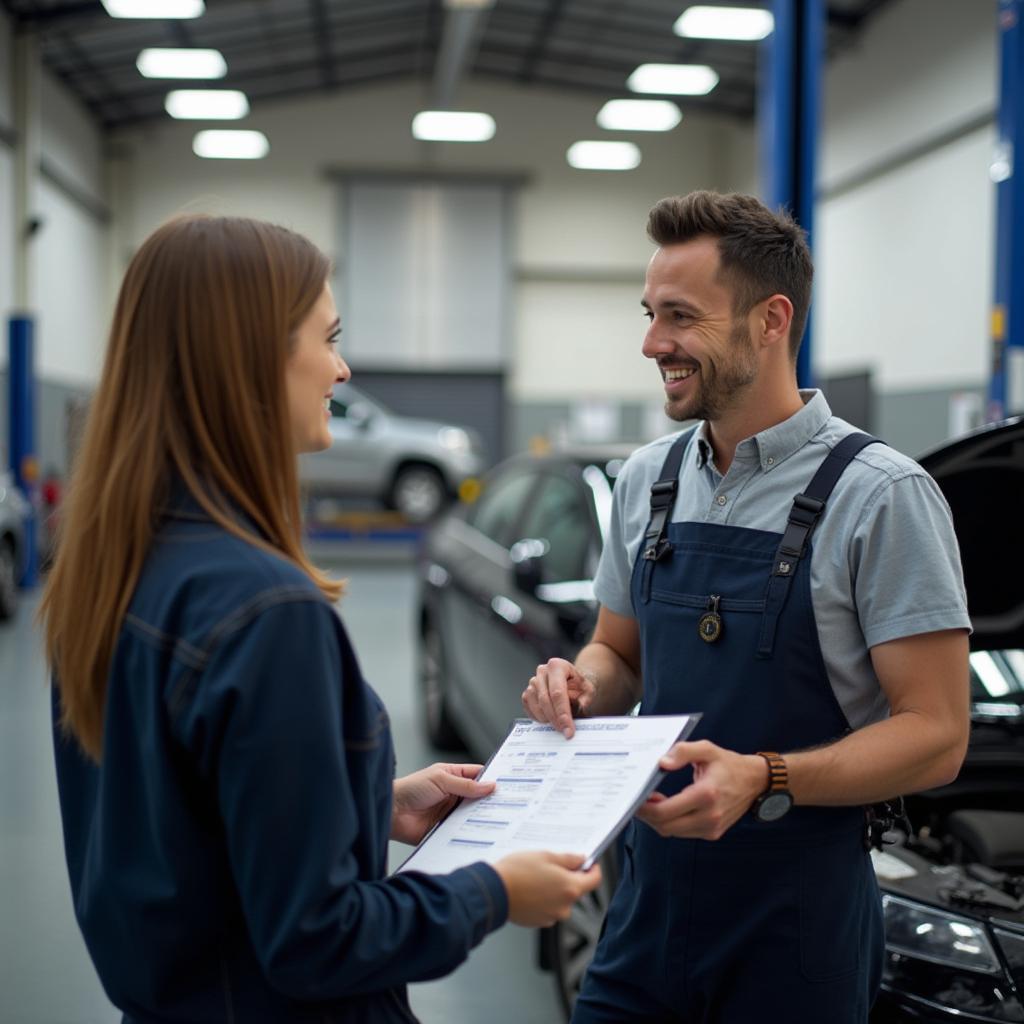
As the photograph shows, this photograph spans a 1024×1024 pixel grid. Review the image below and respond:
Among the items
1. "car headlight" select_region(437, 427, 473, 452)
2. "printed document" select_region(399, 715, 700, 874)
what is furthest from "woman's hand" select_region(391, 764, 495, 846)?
"car headlight" select_region(437, 427, 473, 452)

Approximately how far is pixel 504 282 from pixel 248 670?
18313mm

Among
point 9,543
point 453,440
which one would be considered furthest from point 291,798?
point 453,440

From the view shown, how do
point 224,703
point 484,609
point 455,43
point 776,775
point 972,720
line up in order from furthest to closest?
1. point 455,43
2. point 484,609
3. point 972,720
4. point 776,775
5. point 224,703

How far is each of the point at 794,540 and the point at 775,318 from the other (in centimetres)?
36

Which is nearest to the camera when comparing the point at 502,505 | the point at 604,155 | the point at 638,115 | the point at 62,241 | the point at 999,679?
the point at 999,679

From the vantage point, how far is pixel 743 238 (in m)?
1.80

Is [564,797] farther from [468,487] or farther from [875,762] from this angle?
[468,487]

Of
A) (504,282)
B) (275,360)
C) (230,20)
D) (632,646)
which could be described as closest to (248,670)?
(275,360)

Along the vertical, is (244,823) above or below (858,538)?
below

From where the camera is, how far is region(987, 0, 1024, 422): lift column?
5176 millimetres

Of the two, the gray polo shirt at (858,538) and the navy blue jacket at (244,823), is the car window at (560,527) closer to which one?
the gray polo shirt at (858,538)

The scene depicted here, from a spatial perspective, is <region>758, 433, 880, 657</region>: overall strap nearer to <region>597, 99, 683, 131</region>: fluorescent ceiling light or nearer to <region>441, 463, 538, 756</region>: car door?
<region>441, 463, 538, 756</region>: car door

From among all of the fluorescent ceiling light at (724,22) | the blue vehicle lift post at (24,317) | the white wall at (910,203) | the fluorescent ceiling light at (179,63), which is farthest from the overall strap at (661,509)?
the fluorescent ceiling light at (179,63)

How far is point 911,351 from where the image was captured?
13.4 meters
